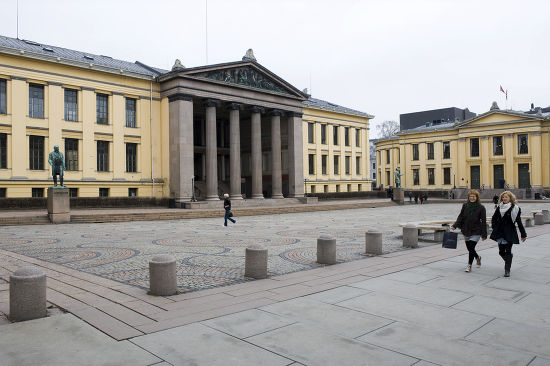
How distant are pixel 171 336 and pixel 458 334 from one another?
12.7 ft

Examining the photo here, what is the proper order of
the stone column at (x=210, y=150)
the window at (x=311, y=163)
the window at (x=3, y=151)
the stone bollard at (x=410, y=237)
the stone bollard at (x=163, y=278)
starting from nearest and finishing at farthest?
1. the stone bollard at (x=163, y=278)
2. the stone bollard at (x=410, y=237)
3. the window at (x=3, y=151)
4. the stone column at (x=210, y=150)
5. the window at (x=311, y=163)

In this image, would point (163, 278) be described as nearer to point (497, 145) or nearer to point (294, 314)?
point (294, 314)

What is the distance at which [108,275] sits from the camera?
33.3 feet

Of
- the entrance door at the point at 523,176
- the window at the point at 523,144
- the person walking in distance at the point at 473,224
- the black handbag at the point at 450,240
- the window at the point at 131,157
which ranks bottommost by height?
the black handbag at the point at 450,240

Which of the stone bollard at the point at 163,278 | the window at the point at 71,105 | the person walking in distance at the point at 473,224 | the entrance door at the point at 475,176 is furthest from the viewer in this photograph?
the entrance door at the point at 475,176

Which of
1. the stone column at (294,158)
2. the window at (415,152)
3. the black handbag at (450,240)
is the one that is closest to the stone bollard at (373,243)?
the black handbag at (450,240)

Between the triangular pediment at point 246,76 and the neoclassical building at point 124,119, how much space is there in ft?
0.34

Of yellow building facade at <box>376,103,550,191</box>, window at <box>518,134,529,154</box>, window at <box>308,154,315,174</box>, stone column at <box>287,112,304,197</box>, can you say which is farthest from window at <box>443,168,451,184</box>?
stone column at <box>287,112,304,197</box>

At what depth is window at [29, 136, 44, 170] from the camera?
37.2 metres

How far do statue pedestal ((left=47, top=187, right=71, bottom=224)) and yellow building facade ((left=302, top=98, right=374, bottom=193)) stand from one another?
3699 cm

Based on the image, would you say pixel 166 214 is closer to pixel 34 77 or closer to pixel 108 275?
pixel 34 77

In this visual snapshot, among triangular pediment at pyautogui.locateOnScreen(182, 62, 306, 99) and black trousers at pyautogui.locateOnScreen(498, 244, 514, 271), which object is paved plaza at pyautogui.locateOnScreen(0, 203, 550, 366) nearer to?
black trousers at pyautogui.locateOnScreen(498, 244, 514, 271)

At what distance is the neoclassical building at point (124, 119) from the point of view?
36312 mm

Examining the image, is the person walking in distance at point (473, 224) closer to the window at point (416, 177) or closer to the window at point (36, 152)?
the window at point (36, 152)
